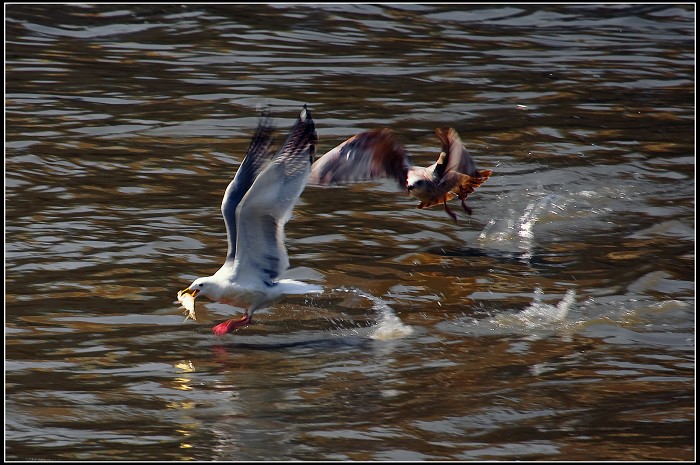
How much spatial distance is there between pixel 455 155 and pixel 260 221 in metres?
2.73

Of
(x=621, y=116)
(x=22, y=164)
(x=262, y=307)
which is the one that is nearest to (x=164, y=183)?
(x=22, y=164)

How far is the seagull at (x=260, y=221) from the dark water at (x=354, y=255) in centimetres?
27

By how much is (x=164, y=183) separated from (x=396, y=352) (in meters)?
3.82

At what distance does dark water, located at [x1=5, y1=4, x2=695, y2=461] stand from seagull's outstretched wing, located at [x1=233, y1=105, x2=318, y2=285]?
64 centimetres

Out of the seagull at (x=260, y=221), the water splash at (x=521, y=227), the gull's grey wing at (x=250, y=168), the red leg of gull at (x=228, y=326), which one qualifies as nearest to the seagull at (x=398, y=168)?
the water splash at (x=521, y=227)

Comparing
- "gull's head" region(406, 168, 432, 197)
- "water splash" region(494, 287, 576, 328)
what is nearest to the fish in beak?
"water splash" region(494, 287, 576, 328)

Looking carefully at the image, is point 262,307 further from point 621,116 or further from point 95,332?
point 621,116

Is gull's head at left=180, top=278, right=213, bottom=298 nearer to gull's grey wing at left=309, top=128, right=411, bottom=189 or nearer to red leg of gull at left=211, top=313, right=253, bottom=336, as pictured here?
red leg of gull at left=211, top=313, right=253, bottom=336

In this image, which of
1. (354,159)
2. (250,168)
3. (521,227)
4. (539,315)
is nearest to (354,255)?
(354,159)

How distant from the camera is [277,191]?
6980 mm

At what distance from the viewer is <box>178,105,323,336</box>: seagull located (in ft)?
22.8

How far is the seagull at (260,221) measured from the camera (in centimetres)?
696

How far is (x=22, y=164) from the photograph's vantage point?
10.4 metres

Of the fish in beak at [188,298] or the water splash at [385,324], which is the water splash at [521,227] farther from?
the fish in beak at [188,298]
